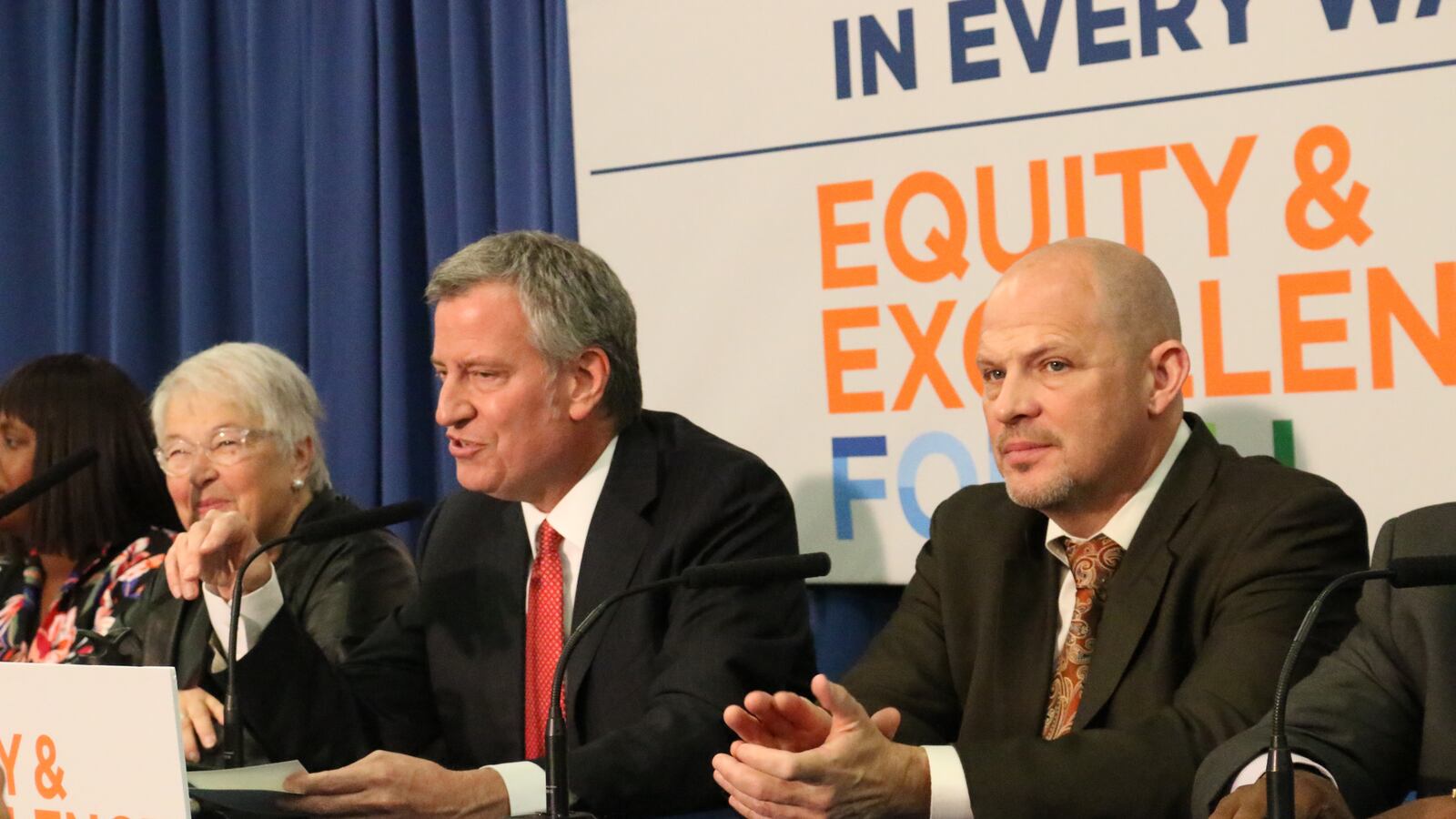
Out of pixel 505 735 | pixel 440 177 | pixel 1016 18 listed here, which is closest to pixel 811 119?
pixel 1016 18

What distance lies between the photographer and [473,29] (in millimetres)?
4199

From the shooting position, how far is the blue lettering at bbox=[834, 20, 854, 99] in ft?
11.6

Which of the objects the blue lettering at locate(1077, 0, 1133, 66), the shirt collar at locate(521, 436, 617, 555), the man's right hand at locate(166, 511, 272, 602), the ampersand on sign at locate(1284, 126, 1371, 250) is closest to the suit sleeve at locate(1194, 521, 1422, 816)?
the ampersand on sign at locate(1284, 126, 1371, 250)

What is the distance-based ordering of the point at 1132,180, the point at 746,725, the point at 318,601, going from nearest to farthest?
the point at 746,725 → the point at 1132,180 → the point at 318,601

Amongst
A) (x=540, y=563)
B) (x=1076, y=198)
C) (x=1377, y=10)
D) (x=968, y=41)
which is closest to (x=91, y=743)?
(x=540, y=563)

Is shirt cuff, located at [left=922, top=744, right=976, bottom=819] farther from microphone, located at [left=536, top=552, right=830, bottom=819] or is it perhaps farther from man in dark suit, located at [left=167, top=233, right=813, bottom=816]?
man in dark suit, located at [left=167, top=233, right=813, bottom=816]

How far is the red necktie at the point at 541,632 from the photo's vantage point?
308cm

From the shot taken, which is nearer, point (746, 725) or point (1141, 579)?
point (746, 725)

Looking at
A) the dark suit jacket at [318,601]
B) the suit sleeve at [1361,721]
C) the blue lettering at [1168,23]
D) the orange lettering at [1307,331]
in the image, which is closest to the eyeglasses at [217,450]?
the dark suit jacket at [318,601]

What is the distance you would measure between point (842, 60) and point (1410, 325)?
1.19 metres

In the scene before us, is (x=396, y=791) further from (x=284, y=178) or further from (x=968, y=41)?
(x=284, y=178)

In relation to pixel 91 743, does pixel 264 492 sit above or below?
above

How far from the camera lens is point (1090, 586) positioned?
2.71 m

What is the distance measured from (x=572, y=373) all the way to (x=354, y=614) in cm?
70
